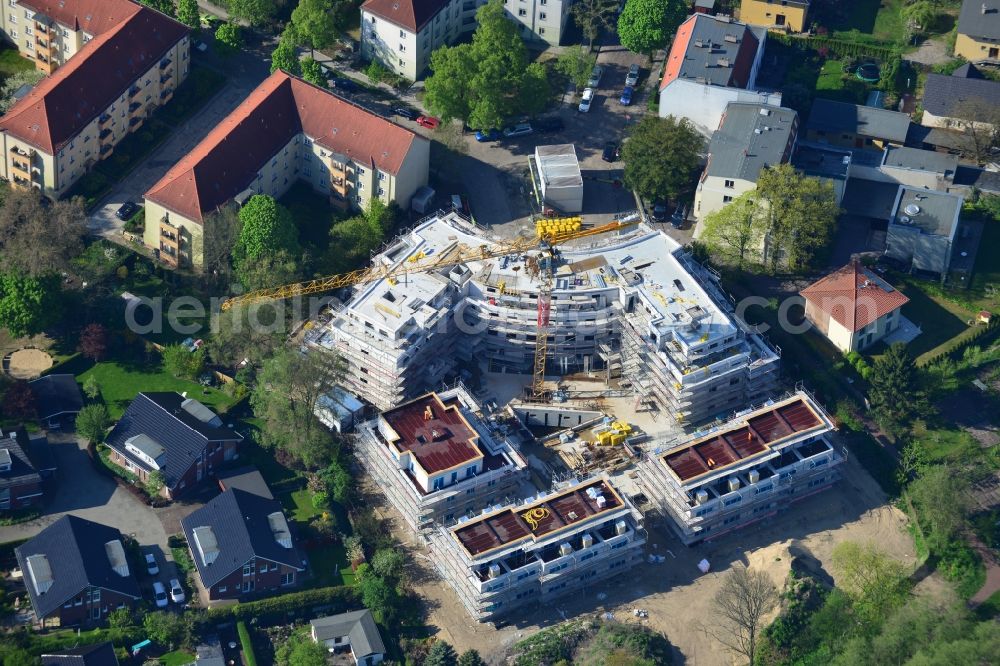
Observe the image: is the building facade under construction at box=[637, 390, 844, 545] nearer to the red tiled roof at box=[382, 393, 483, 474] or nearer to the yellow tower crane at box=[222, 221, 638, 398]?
the yellow tower crane at box=[222, 221, 638, 398]

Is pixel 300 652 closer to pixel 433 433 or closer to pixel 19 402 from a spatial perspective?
pixel 433 433

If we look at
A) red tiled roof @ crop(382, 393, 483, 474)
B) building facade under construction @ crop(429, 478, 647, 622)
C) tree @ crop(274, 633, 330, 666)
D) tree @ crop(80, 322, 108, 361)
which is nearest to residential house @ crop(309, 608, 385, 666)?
tree @ crop(274, 633, 330, 666)

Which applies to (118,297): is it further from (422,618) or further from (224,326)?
(422,618)

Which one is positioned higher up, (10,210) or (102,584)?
(10,210)

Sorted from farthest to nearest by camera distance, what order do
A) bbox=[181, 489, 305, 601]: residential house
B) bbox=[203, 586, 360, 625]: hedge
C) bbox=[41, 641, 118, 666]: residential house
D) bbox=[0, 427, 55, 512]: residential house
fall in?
1. bbox=[0, 427, 55, 512]: residential house
2. bbox=[181, 489, 305, 601]: residential house
3. bbox=[203, 586, 360, 625]: hedge
4. bbox=[41, 641, 118, 666]: residential house

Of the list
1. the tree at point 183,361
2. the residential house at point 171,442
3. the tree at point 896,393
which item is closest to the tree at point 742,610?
the tree at point 896,393

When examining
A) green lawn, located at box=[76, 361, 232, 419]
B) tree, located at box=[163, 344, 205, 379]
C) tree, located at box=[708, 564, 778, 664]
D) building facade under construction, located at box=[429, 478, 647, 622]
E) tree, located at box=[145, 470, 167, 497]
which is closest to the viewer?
building facade under construction, located at box=[429, 478, 647, 622]

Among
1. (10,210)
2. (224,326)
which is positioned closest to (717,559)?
(224,326)
